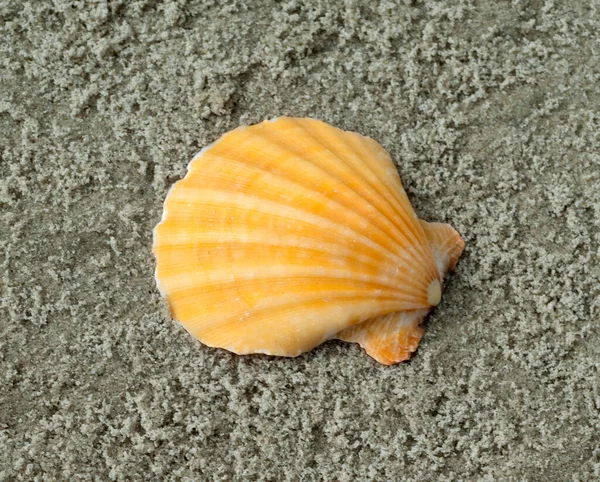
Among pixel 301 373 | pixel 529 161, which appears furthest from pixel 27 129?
pixel 529 161

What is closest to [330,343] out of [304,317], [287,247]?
[304,317]

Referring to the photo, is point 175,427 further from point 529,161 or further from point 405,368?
point 529,161

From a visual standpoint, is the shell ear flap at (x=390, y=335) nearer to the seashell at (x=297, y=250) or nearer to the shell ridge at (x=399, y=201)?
the seashell at (x=297, y=250)

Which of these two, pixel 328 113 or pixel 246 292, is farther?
pixel 328 113

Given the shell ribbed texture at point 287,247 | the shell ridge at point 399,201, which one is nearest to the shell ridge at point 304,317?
the shell ribbed texture at point 287,247

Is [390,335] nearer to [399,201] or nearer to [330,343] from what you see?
[330,343]

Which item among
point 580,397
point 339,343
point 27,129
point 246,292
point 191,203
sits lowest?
point 580,397

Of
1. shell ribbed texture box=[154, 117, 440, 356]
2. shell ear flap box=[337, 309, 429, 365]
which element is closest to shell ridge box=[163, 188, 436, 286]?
shell ribbed texture box=[154, 117, 440, 356]
